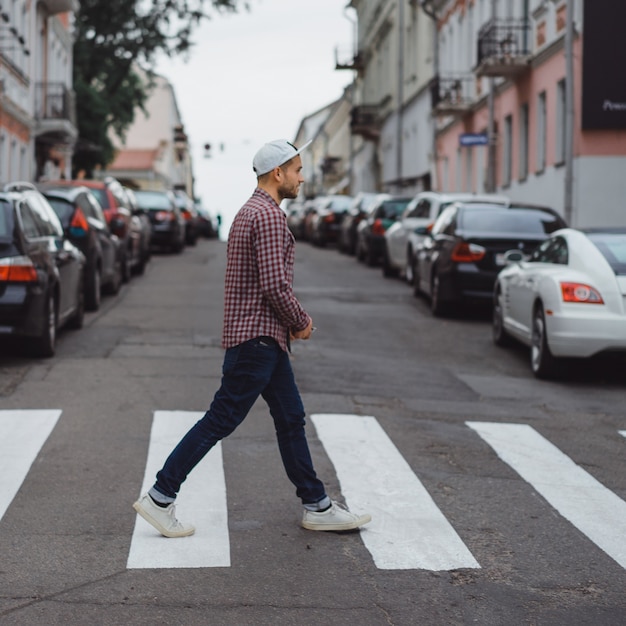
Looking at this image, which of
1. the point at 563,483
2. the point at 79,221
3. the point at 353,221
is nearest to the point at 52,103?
the point at 353,221

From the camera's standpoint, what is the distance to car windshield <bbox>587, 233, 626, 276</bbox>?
1182cm

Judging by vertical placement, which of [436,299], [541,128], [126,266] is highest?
[541,128]

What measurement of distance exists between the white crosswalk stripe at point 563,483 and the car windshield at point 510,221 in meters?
7.92

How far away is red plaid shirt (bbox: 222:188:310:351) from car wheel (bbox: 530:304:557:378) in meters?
6.20

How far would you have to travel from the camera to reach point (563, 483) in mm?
7691

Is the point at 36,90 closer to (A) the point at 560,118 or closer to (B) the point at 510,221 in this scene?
(A) the point at 560,118

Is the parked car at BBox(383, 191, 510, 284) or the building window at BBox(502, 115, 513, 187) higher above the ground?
the building window at BBox(502, 115, 513, 187)

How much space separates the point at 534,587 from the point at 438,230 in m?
13.6

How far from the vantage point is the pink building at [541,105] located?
25859mm

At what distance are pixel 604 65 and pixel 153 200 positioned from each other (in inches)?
467

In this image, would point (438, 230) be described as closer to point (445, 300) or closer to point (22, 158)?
point (445, 300)

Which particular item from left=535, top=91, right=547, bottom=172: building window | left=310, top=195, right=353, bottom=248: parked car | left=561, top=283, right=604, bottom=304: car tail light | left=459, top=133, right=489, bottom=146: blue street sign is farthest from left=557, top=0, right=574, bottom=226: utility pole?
left=310, top=195, right=353, bottom=248: parked car

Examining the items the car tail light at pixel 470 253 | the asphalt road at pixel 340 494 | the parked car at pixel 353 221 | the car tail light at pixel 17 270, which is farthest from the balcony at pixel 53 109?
the car tail light at pixel 17 270

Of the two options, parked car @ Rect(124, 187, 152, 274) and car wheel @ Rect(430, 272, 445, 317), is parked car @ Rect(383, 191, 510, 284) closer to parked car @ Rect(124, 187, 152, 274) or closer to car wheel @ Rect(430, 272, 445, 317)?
car wheel @ Rect(430, 272, 445, 317)
